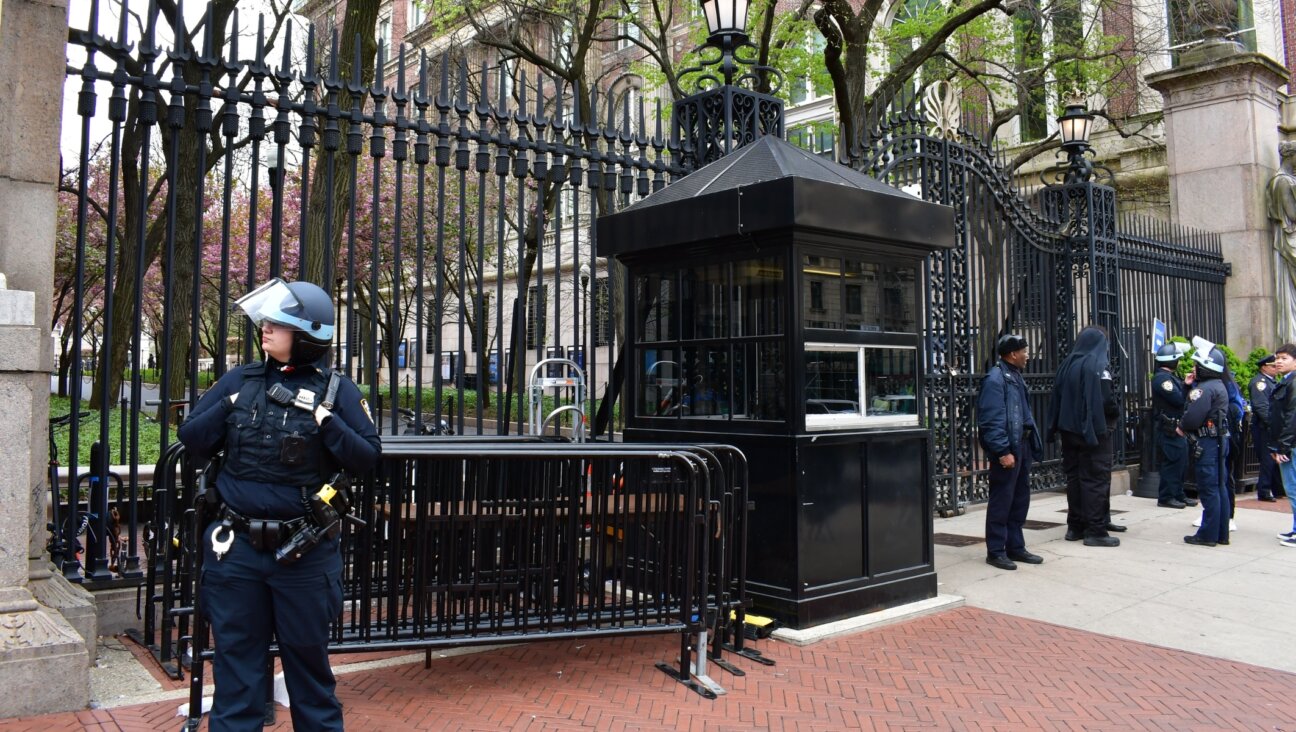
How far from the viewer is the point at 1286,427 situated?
27.2 feet

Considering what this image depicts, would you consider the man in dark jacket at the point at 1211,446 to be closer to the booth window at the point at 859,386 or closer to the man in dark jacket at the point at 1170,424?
the man in dark jacket at the point at 1170,424

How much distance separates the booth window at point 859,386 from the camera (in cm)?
565

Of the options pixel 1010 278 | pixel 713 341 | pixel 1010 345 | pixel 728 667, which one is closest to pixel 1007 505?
pixel 1010 345

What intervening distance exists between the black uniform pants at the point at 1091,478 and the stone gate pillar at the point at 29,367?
25.9 ft

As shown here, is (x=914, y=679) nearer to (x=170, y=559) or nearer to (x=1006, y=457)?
(x=1006, y=457)

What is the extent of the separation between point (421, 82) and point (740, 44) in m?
2.94

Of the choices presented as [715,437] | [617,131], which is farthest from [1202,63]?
[715,437]

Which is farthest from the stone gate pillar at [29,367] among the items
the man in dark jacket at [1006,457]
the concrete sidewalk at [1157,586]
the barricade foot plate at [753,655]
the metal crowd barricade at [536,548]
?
the man in dark jacket at [1006,457]

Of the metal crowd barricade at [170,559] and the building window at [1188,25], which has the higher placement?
the building window at [1188,25]

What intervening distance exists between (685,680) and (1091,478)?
18.3 ft

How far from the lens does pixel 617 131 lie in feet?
22.5

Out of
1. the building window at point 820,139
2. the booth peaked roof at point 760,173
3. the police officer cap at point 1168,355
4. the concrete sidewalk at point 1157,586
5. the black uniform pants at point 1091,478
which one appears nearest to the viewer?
the concrete sidewalk at point 1157,586

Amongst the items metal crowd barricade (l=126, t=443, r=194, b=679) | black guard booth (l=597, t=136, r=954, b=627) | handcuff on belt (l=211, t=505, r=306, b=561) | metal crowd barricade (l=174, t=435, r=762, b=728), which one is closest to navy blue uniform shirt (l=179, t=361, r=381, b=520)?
handcuff on belt (l=211, t=505, r=306, b=561)

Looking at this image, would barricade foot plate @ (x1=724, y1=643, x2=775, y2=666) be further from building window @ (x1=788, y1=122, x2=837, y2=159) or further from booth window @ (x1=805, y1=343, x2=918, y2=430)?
building window @ (x1=788, y1=122, x2=837, y2=159)
